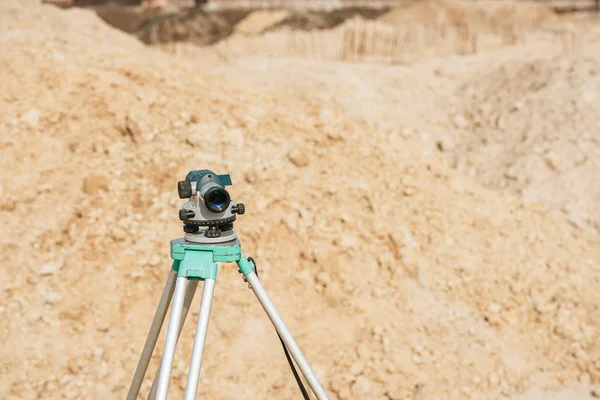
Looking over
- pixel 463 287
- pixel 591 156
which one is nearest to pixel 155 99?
pixel 463 287

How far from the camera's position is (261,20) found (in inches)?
953

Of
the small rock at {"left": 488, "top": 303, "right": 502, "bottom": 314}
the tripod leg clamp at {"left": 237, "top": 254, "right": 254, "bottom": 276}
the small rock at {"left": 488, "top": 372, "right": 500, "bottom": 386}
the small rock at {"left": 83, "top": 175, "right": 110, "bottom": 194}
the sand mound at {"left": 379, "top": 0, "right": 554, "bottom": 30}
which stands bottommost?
the small rock at {"left": 488, "top": 372, "right": 500, "bottom": 386}

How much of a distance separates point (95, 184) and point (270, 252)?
2003 millimetres

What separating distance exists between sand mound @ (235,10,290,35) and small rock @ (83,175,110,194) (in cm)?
1880

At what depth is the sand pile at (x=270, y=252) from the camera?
4.93 m

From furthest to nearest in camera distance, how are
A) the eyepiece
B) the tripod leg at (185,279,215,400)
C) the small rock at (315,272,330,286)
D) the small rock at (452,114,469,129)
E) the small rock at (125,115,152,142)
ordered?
the small rock at (452,114,469,129), the small rock at (125,115,152,142), the small rock at (315,272,330,286), the eyepiece, the tripod leg at (185,279,215,400)

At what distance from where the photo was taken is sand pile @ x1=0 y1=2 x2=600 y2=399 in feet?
16.2

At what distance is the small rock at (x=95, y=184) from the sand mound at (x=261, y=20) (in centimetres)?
1880

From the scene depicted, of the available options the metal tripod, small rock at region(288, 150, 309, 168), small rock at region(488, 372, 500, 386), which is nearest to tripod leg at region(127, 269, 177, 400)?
the metal tripod

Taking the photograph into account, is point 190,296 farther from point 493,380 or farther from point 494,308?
point 494,308

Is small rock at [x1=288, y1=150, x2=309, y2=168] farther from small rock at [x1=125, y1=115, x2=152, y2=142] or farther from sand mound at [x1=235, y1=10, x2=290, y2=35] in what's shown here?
sand mound at [x1=235, y1=10, x2=290, y2=35]

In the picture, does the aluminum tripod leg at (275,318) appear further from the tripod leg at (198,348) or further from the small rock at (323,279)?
the small rock at (323,279)

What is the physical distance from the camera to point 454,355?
17.4ft

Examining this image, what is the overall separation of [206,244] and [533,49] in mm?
16829
